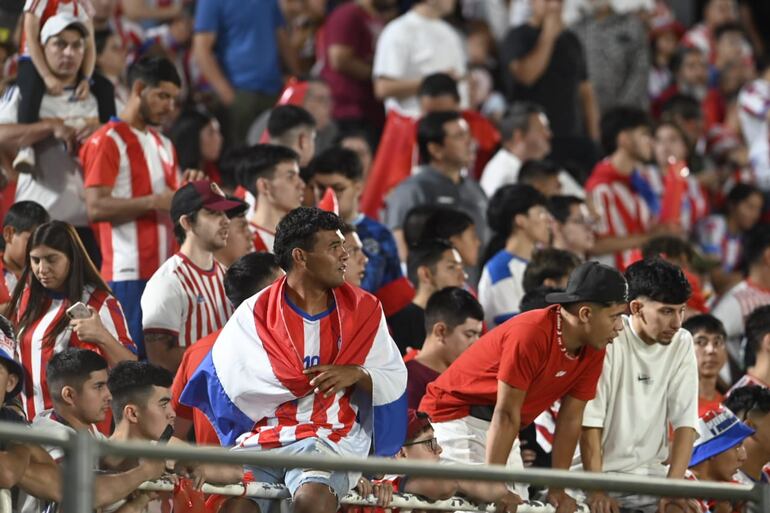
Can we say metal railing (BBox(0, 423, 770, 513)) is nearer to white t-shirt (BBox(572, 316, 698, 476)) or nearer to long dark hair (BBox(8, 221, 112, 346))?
white t-shirt (BBox(572, 316, 698, 476))

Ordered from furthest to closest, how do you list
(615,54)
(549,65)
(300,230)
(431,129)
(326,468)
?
(615,54), (549,65), (431,129), (300,230), (326,468)

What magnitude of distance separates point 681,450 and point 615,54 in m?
7.84

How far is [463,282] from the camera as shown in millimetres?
9352

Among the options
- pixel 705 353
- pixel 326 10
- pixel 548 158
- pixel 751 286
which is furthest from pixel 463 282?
pixel 326 10

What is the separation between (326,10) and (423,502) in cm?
869

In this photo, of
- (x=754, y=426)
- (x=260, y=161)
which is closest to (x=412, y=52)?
(x=260, y=161)

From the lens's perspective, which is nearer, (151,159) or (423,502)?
(423,502)

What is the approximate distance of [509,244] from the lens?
33.4 ft

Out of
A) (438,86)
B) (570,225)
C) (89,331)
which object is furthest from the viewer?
(438,86)

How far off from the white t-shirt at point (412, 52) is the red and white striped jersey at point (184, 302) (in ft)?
15.5

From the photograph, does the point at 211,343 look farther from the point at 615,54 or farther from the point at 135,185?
the point at 615,54

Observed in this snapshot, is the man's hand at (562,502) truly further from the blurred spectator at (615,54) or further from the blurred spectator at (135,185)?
the blurred spectator at (615,54)

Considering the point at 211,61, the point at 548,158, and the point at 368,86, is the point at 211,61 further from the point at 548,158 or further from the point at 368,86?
the point at 548,158

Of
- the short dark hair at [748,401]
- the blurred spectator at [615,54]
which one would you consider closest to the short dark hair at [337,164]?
the short dark hair at [748,401]
